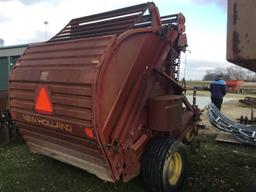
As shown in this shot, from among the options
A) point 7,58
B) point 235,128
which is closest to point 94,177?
point 235,128

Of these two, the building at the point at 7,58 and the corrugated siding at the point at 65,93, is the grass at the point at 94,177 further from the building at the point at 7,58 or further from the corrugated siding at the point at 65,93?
the building at the point at 7,58

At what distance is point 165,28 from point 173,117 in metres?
1.24

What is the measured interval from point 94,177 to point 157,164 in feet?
4.00

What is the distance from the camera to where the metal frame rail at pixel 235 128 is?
7582mm

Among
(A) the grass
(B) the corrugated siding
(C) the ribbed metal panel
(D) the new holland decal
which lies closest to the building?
(C) the ribbed metal panel

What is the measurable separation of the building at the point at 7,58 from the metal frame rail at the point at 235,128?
Answer: 8.61 meters

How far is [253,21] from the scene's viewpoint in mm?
1828

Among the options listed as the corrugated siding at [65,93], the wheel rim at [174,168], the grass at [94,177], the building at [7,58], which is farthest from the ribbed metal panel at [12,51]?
the wheel rim at [174,168]

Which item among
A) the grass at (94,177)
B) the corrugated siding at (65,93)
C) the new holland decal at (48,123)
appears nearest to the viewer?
the corrugated siding at (65,93)

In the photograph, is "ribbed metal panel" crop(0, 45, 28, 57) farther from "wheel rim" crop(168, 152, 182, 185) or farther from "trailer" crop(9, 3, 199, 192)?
"wheel rim" crop(168, 152, 182, 185)

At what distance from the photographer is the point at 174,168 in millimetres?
4934

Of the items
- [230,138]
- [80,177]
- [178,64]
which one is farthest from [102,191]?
[230,138]

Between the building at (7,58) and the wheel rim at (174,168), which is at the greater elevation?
the building at (7,58)

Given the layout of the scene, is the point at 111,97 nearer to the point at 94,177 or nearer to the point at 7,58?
the point at 94,177
